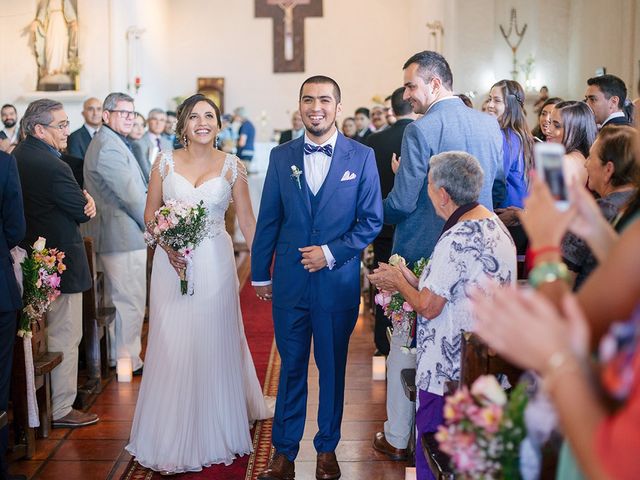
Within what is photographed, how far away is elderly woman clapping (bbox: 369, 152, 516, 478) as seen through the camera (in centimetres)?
347

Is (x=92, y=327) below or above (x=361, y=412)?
above

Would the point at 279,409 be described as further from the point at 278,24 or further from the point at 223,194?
the point at 278,24

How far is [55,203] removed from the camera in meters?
5.30

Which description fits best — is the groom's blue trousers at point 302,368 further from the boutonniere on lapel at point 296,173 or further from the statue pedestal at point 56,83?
the statue pedestal at point 56,83

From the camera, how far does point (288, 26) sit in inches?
875

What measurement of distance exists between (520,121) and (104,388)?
3.55m

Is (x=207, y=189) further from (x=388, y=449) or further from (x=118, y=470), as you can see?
(x=388, y=449)

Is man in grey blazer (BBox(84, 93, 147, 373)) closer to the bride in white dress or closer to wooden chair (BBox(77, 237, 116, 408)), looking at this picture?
wooden chair (BBox(77, 237, 116, 408))

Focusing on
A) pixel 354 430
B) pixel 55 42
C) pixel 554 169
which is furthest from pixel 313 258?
pixel 55 42

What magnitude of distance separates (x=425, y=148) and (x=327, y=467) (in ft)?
5.85

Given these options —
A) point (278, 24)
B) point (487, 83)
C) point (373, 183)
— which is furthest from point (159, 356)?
point (278, 24)

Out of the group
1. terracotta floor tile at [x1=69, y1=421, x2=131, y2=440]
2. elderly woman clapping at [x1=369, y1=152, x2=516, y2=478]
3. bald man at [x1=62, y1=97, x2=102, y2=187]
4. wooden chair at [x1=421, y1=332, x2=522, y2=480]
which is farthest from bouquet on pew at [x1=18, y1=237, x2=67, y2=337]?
bald man at [x1=62, y1=97, x2=102, y2=187]

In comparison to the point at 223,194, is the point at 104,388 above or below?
below

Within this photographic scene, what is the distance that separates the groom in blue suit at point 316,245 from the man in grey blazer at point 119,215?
2.33 m
